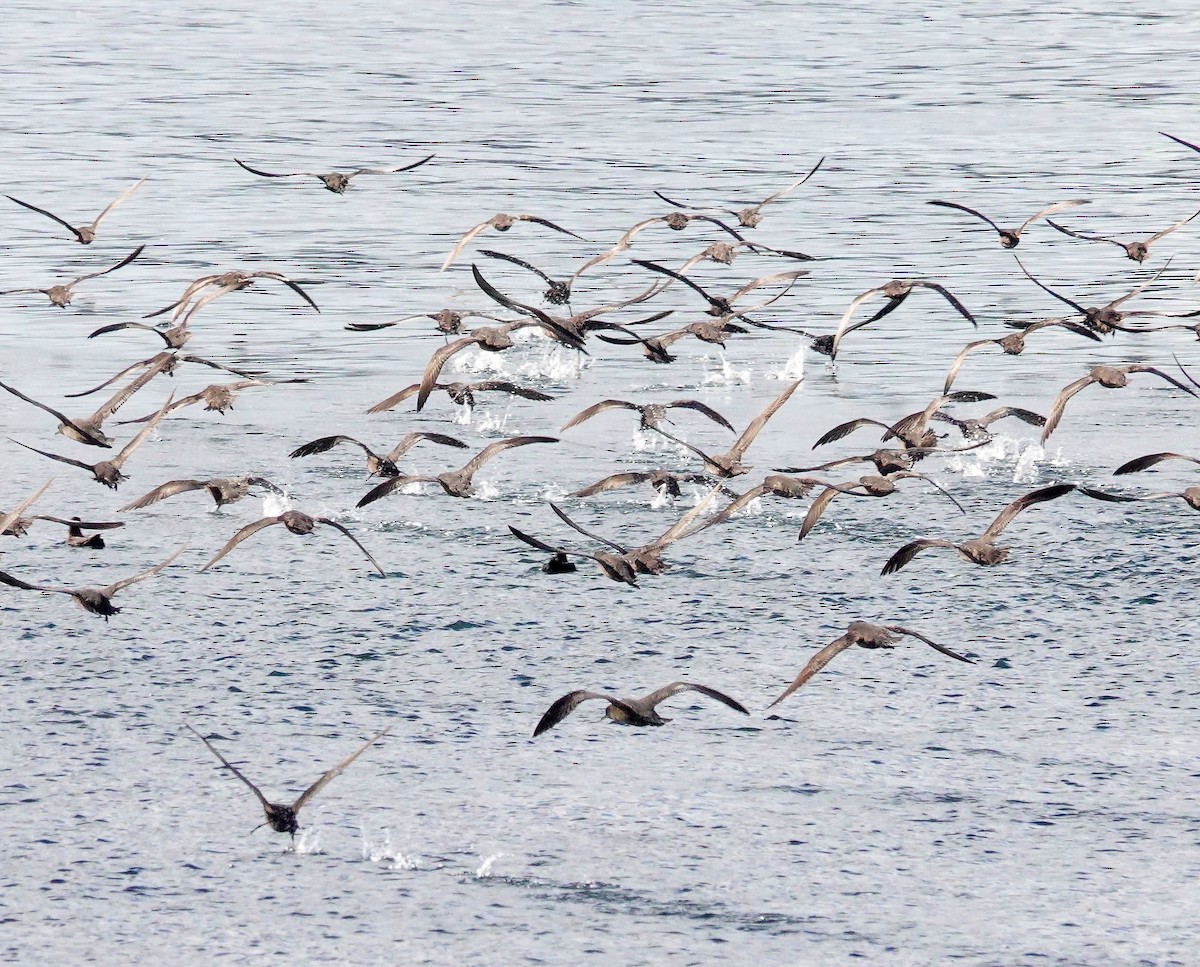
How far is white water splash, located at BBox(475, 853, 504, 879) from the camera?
21.9 feet

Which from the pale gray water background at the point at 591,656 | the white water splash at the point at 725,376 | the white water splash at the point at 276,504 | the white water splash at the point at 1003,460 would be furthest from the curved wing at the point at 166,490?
the white water splash at the point at 725,376

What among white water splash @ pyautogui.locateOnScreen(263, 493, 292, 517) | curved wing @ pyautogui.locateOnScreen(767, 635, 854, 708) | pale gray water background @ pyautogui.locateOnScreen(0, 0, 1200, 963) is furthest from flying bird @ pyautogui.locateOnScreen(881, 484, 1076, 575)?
white water splash @ pyautogui.locateOnScreen(263, 493, 292, 517)

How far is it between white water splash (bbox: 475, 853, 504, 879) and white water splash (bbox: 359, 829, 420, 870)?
0.21 meters

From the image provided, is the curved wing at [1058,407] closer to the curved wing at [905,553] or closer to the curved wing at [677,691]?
the curved wing at [905,553]

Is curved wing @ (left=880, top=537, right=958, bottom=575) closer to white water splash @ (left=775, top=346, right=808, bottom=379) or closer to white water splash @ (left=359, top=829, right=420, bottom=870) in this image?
white water splash @ (left=359, top=829, right=420, bottom=870)

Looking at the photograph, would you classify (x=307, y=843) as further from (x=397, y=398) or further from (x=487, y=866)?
(x=397, y=398)

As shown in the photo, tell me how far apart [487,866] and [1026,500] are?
129 inches

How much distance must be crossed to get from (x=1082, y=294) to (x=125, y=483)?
8.75 meters

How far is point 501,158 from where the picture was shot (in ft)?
82.8

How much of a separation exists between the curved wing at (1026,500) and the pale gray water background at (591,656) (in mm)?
438

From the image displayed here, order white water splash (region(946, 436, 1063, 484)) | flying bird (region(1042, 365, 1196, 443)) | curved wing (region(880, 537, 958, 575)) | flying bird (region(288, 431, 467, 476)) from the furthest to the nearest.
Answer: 1. white water splash (region(946, 436, 1063, 484))
2. flying bird (region(1042, 365, 1196, 443))
3. flying bird (region(288, 431, 467, 476))
4. curved wing (region(880, 537, 958, 575))

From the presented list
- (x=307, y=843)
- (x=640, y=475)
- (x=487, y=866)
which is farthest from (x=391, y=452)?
(x=487, y=866)

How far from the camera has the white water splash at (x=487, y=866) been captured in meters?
6.67

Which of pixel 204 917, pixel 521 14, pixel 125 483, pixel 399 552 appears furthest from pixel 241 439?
pixel 521 14
